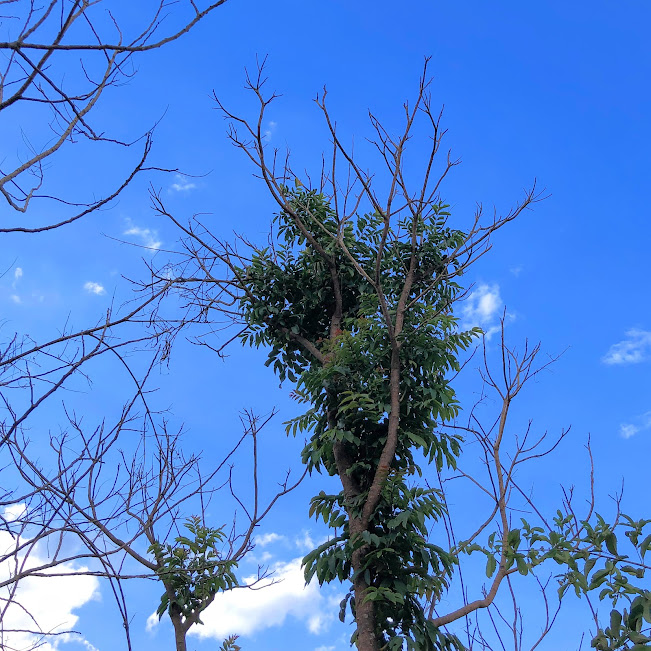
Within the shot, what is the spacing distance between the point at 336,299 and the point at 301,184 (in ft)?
3.63

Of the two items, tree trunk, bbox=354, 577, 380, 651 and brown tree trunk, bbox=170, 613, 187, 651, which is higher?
brown tree trunk, bbox=170, 613, 187, 651

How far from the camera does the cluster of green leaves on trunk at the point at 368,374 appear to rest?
15.2ft

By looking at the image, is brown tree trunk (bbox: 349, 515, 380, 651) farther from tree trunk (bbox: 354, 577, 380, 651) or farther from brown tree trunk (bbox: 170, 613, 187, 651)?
brown tree trunk (bbox: 170, 613, 187, 651)

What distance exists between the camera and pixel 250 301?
19.7ft

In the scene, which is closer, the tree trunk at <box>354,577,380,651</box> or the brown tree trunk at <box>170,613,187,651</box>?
the tree trunk at <box>354,577,380,651</box>

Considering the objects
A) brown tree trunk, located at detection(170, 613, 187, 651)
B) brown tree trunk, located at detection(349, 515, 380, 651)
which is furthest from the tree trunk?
brown tree trunk, located at detection(170, 613, 187, 651)

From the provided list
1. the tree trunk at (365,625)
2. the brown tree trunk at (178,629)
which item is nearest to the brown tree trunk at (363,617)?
the tree trunk at (365,625)

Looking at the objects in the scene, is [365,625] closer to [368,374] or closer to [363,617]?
[363,617]

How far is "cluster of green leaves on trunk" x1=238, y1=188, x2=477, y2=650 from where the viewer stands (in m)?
4.64

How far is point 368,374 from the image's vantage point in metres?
5.18

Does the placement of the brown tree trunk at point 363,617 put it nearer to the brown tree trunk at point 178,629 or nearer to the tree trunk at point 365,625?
the tree trunk at point 365,625

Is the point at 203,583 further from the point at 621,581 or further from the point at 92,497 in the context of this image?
the point at 621,581

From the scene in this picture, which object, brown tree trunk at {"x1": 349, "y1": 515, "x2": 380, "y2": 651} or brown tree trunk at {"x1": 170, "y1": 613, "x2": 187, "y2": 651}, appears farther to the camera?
brown tree trunk at {"x1": 170, "y1": 613, "x2": 187, "y2": 651}

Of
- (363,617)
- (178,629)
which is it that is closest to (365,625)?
(363,617)
